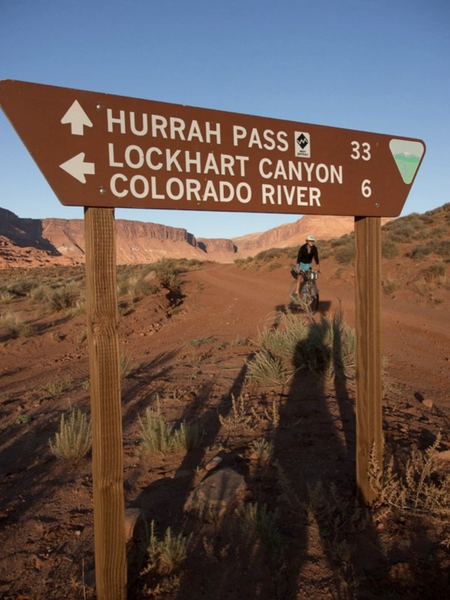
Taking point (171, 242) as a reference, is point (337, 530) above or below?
below

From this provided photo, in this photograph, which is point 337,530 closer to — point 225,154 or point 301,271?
point 225,154

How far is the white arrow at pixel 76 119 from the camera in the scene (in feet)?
7.34

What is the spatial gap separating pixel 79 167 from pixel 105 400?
3.64 ft

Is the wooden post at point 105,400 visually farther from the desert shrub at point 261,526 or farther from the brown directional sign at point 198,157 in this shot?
the desert shrub at point 261,526

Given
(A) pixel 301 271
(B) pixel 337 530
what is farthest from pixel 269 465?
(A) pixel 301 271

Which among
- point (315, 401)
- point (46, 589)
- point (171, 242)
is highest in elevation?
point (171, 242)

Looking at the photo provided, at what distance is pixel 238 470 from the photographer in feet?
12.6

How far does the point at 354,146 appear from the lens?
10.2 ft

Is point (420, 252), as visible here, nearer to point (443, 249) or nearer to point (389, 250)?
point (443, 249)

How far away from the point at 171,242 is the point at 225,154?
141m

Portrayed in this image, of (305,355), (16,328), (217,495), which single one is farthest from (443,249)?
(217,495)

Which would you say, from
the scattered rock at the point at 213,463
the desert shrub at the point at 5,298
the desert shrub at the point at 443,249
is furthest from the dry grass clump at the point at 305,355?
the desert shrub at the point at 5,298

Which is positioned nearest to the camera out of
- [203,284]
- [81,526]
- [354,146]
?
[354,146]

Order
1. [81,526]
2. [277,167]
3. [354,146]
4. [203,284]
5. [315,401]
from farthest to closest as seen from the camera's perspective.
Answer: [203,284], [315,401], [81,526], [354,146], [277,167]
